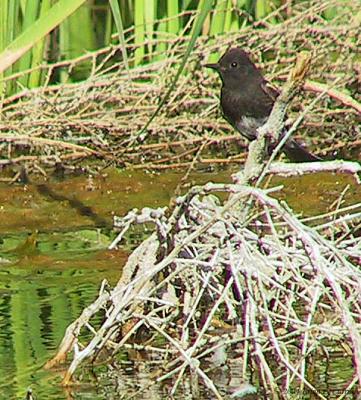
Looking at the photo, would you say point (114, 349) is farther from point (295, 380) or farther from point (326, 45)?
point (326, 45)

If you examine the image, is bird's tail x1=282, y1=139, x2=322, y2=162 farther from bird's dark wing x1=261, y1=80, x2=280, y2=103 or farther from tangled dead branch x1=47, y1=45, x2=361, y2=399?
tangled dead branch x1=47, y1=45, x2=361, y2=399

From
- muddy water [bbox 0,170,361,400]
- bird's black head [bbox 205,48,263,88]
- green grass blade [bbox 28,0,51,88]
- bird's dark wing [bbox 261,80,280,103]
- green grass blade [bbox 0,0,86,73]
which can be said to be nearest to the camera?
muddy water [bbox 0,170,361,400]

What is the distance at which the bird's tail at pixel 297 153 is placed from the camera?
27.8ft

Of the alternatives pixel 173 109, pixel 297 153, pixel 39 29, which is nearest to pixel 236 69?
pixel 173 109

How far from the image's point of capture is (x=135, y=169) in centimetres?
902

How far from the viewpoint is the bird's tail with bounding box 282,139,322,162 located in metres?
8.48

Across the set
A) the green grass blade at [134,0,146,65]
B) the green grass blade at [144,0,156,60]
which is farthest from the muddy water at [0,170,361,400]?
the green grass blade at [144,0,156,60]

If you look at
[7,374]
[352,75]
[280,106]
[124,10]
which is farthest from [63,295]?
[124,10]

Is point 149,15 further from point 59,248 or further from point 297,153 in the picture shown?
point 59,248

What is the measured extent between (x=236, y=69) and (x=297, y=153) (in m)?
0.65

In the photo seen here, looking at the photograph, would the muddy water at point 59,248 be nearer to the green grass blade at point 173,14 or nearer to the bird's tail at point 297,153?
the bird's tail at point 297,153

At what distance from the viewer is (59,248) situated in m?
7.62

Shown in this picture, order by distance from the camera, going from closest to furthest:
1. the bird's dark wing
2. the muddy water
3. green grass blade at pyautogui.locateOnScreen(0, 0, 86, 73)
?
the muddy water < green grass blade at pyautogui.locateOnScreen(0, 0, 86, 73) < the bird's dark wing

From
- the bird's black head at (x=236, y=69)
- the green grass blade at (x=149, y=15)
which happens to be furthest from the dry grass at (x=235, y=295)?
the green grass blade at (x=149, y=15)
